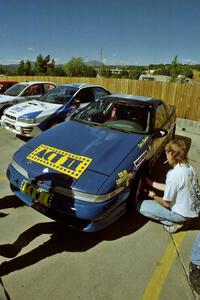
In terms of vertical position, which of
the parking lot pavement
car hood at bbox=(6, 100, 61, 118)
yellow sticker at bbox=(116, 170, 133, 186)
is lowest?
the parking lot pavement

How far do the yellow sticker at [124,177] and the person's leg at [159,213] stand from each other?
1.78ft

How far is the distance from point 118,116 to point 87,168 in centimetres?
176

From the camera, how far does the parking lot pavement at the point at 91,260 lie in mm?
2137

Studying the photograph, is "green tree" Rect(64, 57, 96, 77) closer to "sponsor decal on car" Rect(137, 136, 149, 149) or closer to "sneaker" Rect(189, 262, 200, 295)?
"sponsor decal on car" Rect(137, 136, 149, 149)

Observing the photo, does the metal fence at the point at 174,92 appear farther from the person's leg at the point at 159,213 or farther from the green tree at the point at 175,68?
the green tree at the point at 175,68

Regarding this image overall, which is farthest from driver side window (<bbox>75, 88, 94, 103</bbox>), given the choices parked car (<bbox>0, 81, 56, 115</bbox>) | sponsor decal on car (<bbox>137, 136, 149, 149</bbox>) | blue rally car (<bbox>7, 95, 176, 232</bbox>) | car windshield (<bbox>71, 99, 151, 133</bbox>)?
sponsor decal on car (<bbox>137, 136, 149, 149</bbox>)

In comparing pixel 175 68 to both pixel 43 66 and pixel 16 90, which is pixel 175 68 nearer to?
pixel 16 90

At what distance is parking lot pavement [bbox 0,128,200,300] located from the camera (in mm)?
2137

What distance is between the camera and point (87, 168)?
270 centimetres

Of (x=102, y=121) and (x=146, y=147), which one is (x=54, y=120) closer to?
(x=102, y=121)

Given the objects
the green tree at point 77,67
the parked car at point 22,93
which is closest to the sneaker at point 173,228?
the parked car at point 22,93

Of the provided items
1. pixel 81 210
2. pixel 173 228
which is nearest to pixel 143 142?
pixel 173 228

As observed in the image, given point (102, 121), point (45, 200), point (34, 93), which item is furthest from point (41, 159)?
point (34, 93)

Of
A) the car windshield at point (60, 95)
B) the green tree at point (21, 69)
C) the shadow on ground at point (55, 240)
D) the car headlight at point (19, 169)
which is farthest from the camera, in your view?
the green tree at point (21, 69)
